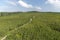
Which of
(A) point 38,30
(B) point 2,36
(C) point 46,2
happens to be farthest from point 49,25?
(B) point 2,36

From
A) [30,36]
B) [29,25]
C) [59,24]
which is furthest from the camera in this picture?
[59,24]

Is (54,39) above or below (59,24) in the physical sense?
below

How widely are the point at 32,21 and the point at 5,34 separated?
8.42 feet

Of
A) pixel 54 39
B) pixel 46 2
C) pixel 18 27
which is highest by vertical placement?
pixel 46 2

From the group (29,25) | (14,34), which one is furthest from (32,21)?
(14,34)

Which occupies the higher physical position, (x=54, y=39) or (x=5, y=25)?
(x=5, y=25)

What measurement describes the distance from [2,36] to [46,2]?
3.37m

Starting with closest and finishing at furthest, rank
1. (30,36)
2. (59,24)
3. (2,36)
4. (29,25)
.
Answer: (2,36), (30,36), (29,25), (59,24)

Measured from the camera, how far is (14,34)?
941cm

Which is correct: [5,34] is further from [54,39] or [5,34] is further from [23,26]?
[54,39]

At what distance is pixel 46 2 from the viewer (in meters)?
10.1

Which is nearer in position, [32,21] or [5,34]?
[5,34]

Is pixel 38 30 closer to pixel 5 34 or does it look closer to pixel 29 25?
pixel 29 25

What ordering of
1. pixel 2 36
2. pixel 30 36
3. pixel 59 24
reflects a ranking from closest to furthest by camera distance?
pixel 2 36, pixel 30 36, pixel 59 24
